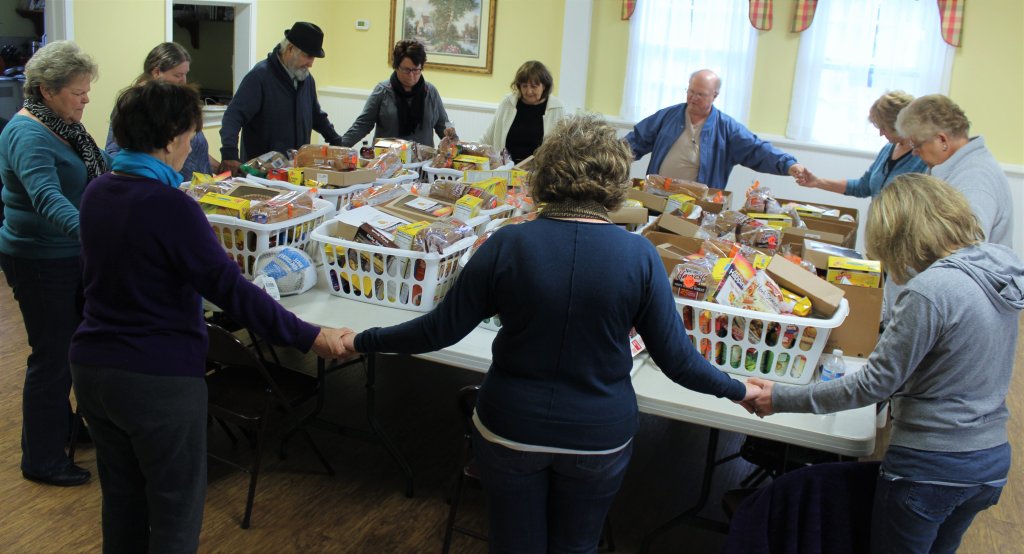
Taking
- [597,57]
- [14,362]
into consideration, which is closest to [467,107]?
[597,57]

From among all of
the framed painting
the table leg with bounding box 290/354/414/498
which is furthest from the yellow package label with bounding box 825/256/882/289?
the framed painting

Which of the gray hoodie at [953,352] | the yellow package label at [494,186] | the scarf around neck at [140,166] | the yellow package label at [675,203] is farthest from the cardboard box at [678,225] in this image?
the scarf around neck at [140,166]

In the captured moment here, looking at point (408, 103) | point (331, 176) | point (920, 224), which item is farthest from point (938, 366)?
point (408, 103)

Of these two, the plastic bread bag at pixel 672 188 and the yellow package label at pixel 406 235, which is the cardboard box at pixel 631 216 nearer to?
the plastic bread bag at pixel 672 188

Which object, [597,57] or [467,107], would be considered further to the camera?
[467,107]

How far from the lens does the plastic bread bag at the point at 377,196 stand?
10.1ft

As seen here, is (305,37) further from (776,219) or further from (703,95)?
(776,219)

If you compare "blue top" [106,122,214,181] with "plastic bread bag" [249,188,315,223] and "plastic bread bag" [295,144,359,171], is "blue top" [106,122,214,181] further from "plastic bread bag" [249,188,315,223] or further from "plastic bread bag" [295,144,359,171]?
"plastic bread bag" [249,188,315,223]

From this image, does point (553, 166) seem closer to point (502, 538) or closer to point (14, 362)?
point (502, 538)

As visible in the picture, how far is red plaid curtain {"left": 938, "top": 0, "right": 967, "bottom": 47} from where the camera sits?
21.1 ft

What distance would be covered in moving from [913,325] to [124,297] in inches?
65.8

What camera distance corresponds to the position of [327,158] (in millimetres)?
3760

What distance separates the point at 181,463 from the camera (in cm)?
191

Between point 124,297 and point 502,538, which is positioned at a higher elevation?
point 124,297
